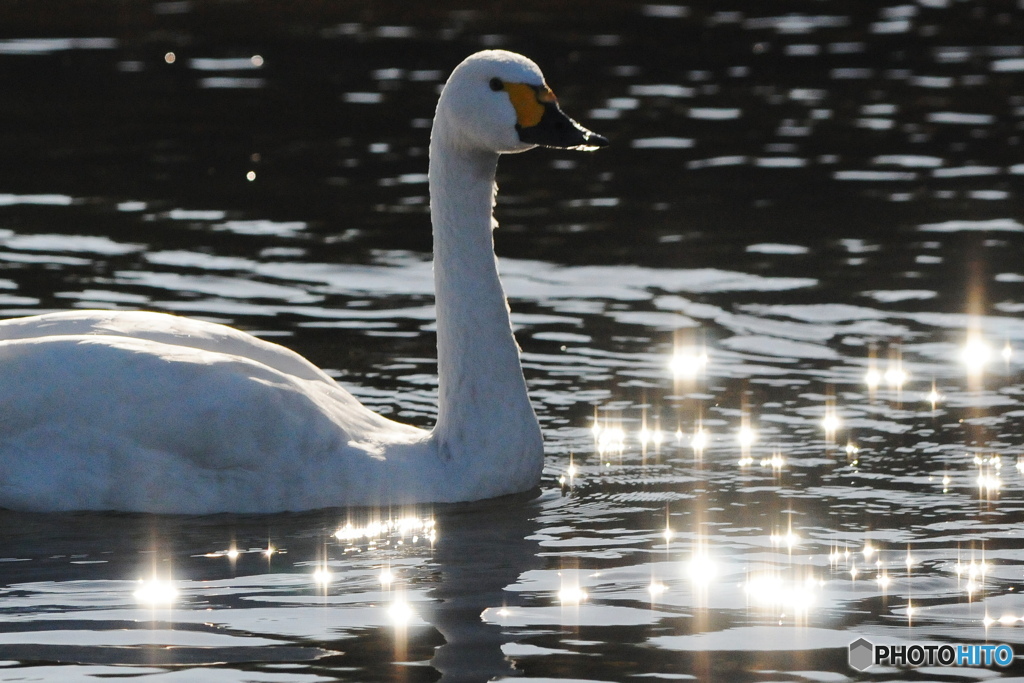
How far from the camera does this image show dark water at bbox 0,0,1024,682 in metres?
7.86

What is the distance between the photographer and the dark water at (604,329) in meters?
7.86

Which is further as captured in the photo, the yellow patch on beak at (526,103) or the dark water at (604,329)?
the yellow patch on beak at (526,103)

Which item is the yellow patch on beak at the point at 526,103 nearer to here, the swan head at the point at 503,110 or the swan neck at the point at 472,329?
the swan head at the point at 503,110

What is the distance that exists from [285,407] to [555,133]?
1.88 m

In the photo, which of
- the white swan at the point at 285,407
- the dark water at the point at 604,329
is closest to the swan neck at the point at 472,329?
the white swan at the point at 285,407

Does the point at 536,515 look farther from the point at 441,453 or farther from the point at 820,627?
the point at 820,627

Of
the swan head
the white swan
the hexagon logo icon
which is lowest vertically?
the hexagon logo icon

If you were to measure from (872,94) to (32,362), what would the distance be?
15.7 meters

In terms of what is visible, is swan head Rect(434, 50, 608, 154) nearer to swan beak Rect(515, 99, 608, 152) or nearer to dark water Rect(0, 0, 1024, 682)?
swan beak Rect(515, 99, 608, 152)

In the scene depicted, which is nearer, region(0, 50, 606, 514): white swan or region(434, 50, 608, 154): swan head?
region(0, 50, 606, 514): white swan

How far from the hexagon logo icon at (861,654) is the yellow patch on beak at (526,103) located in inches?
123

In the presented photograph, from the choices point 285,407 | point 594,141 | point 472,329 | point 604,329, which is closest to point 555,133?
point 594,141

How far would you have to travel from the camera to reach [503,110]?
30.3 feet

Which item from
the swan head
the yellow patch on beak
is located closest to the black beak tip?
the swan head
